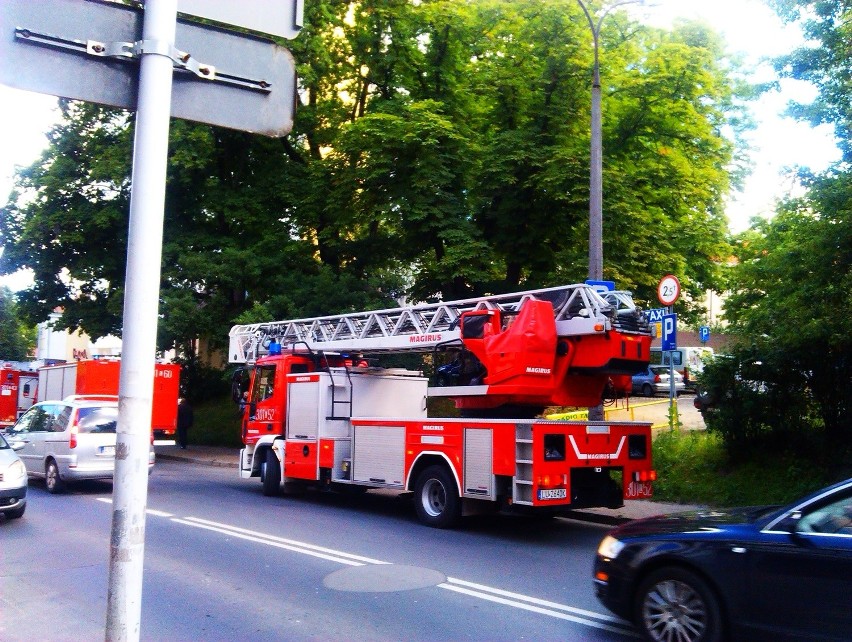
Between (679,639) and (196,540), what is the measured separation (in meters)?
6.64

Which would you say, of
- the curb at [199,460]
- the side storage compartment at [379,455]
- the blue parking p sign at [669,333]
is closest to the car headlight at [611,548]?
the side storage compartment at [379,455]

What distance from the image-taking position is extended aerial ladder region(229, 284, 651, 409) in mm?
10789

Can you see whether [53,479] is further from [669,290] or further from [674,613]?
[674,613]

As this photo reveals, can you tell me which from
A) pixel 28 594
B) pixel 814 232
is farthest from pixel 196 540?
pixel 814 232

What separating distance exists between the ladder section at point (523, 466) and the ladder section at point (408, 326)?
1527 mm

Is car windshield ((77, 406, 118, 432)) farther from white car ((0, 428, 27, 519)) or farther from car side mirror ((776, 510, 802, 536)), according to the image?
car side mirror ((776, 510, 802, 536))

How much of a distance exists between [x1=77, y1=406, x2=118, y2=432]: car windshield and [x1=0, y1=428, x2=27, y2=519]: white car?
3.74 meters

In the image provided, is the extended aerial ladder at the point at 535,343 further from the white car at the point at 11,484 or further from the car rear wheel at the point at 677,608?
the white car at the point at 11,484

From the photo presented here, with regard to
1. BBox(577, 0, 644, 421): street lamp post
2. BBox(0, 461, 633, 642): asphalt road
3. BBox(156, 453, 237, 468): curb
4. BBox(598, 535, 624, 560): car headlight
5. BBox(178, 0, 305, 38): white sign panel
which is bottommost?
A: BBox(0, 461, 633, 642): asphalt road

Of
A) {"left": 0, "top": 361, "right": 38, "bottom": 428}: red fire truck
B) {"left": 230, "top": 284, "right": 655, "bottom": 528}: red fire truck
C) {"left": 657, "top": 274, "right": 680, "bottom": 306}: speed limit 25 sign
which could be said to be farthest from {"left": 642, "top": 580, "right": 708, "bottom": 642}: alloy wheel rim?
{"left": 0, "top": 361, "right": 38, "bottom": 428}: red fire truck

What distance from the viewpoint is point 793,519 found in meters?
5.38

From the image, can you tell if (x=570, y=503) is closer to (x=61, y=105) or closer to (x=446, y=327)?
(x=446, y=327)

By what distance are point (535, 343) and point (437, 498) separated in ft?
9.34

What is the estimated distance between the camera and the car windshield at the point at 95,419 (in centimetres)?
1531
